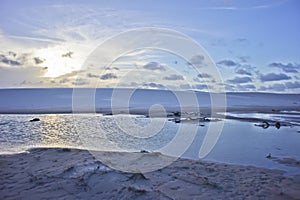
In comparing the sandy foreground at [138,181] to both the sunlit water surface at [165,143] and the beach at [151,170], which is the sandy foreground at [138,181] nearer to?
the beach at [151,170]

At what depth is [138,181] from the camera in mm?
10359

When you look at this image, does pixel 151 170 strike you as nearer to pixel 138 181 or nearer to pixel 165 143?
pixel 138 181

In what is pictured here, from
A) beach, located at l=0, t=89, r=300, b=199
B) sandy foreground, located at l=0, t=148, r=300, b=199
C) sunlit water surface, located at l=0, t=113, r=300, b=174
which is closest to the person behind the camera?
sandy foreground, located at l=0, t=148, r=300, b=199

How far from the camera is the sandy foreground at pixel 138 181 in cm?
927

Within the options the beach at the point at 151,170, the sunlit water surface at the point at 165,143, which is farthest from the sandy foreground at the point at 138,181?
the sunlit water surface at the point at 165,143

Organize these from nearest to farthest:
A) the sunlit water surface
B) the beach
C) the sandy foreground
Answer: the sandy foreground → the beach → the sunlit water surface

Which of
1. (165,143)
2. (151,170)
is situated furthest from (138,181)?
(165,143)

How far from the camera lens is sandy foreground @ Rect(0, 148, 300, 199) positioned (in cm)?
927

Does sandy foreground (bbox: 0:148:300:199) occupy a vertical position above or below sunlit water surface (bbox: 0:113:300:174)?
below

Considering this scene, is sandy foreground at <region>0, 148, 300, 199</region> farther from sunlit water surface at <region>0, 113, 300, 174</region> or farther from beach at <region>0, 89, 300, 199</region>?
sunlit water surface at <region>0, 113, 300, 174</region>

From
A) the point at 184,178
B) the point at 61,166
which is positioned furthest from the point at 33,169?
the point at 184,178

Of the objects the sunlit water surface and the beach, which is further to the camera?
the sunlit water surface

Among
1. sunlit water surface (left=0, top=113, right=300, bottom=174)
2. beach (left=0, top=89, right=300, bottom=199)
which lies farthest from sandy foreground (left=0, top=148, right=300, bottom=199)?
sunlit water surface (left=0, top=113, right=300, bottom=174)

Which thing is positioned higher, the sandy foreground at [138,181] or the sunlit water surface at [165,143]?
the sunlit water surface at [165,143]
